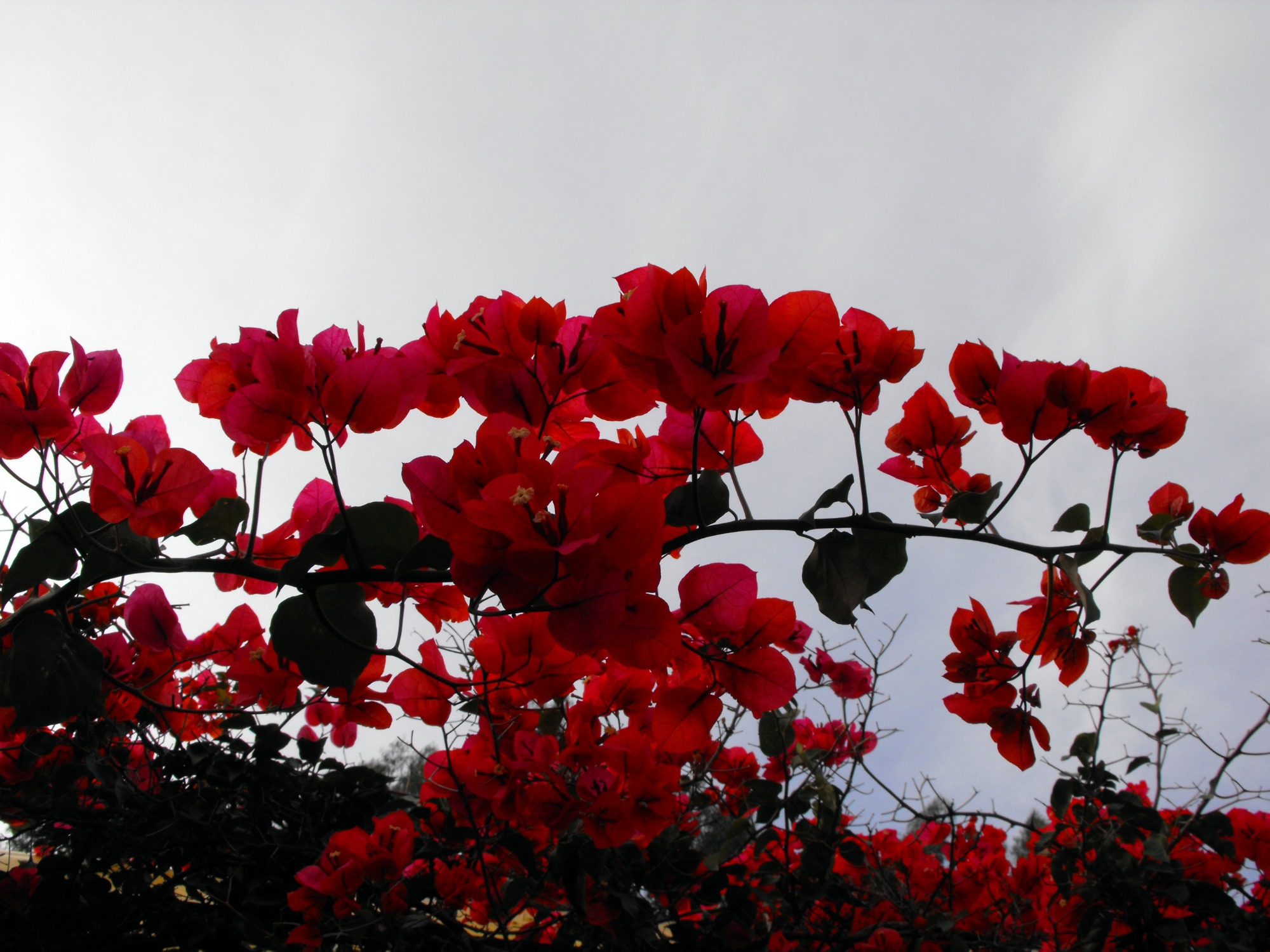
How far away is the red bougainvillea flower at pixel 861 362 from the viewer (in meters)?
0.61

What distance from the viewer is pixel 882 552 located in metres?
0.60

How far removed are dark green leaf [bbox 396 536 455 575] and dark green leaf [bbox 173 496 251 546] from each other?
0.23 metres

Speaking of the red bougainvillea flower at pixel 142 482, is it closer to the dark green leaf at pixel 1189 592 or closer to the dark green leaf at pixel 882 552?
the dark green leaf at pixel 882 552

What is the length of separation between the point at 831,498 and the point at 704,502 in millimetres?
111

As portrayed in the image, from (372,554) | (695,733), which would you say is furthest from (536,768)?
(372,554)

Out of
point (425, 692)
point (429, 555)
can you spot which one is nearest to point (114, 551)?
point (429, 555)

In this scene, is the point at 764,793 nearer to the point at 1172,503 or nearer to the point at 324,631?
the point at 1172,503

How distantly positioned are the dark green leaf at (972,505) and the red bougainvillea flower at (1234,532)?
270mm

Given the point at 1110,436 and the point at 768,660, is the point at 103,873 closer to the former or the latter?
the point at 768,660

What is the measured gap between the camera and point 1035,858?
2.27 meters

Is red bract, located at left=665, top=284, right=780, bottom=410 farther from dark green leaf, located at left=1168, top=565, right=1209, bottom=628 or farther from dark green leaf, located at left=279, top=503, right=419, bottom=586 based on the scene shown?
dark green leaf, located at left=1168, top=565, right=1209, bottom=628

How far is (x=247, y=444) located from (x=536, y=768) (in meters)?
0.54

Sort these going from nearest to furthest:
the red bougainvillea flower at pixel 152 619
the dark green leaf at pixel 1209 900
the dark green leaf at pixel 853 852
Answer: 1. the red bougainvillea flower at pixel 152 619
2. the dark green leaf at pixel 1209 900
3. the dark green leaf at pixel 853 852

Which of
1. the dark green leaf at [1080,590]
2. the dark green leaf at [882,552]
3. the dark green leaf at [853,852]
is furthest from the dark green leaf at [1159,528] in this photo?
the dark green leaf at [853,852]
